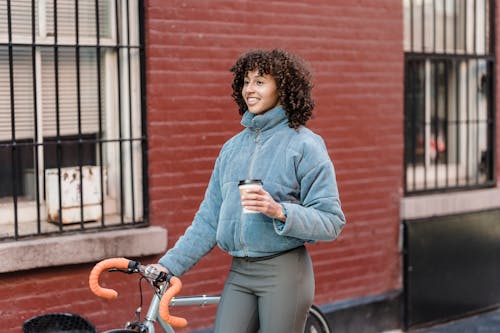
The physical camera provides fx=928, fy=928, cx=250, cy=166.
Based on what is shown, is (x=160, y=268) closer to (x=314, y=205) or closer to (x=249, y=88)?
(x=314, y=205)

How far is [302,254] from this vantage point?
165 inches

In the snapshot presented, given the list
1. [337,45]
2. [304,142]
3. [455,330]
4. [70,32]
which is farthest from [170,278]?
[455,330]

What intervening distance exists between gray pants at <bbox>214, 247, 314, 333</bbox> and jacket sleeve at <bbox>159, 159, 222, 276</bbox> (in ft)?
0.71

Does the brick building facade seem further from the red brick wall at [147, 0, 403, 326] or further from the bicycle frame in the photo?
the bicycle frame

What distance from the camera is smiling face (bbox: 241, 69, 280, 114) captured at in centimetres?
420

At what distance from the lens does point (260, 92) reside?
4.19 meters

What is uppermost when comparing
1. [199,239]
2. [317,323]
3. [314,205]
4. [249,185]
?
[249,185]

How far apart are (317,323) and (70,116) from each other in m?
2.11

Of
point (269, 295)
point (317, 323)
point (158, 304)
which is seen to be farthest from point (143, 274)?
point (317, 323)

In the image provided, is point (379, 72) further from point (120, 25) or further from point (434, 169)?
point (120, 25)

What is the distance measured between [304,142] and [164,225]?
249 centimetres

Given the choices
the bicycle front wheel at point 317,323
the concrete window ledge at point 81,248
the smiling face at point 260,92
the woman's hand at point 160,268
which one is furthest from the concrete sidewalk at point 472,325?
the smiling face at point 260,92

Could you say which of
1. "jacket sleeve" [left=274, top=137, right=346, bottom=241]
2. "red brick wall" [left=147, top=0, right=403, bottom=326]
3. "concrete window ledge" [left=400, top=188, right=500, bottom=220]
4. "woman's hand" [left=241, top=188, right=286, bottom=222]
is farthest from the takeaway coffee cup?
"concrete window ledge" [left=400, top=188, right=500, bottom=220]

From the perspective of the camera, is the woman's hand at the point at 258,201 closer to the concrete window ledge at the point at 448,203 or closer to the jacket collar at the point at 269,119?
the jacket collar at the point at 269,119
